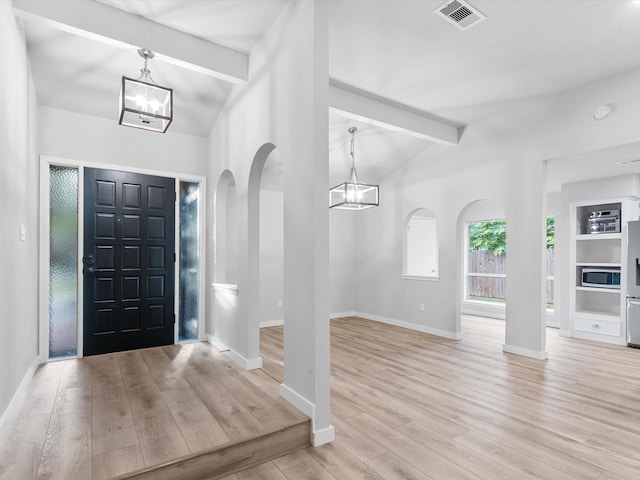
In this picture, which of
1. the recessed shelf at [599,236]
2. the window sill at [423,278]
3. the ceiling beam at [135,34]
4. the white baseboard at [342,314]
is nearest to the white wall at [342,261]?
the white baseboard at [342,314]

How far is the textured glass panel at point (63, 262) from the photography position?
4.04 meters

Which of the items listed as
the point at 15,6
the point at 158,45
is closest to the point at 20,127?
the point at 15,6

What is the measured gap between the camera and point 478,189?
517 centimetres

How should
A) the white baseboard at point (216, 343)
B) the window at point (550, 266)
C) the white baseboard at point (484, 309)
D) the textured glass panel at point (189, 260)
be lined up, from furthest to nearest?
the white baseboard at point (484, 309) → the window at point (550, 266) → the textured glass panel at point (189, 260) → the white baseboard at point (216, 343)

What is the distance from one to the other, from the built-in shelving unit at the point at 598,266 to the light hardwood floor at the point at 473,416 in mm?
535

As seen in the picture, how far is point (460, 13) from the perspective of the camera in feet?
9.59

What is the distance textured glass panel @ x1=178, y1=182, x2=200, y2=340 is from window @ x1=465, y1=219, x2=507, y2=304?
19.0ft

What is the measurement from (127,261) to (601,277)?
21.8ft

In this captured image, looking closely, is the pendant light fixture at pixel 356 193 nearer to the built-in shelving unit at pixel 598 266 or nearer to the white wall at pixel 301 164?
the white wall at pixel 301 164

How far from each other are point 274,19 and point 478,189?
3.53 meters

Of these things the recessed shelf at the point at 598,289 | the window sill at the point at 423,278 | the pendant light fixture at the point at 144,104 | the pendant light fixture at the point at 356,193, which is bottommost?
the recessed shelf at the point at 598,289

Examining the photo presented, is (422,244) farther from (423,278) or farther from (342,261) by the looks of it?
(423,278)

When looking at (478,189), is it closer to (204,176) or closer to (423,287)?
(423,287)

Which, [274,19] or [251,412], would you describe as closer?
[251,412]
